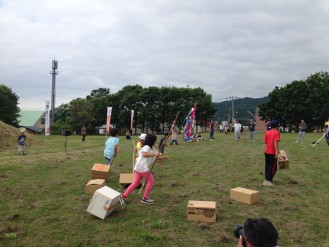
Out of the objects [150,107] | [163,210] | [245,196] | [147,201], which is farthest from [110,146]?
[150,107]

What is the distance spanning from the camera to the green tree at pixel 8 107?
6719 cm

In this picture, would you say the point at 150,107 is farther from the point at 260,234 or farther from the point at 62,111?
the point at 260,234

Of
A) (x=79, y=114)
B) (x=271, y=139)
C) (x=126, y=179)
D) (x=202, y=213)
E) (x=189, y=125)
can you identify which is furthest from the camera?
(x=79, y=114)

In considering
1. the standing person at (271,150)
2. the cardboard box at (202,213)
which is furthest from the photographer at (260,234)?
the standing person at (271,150)

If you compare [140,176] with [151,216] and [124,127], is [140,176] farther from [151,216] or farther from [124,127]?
[124,127]

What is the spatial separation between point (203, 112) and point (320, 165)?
5472 centimetres

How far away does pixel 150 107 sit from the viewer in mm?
70875

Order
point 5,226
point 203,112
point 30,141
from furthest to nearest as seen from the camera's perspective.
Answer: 1. point 203,112
2. point 30,141
3. point 5,226

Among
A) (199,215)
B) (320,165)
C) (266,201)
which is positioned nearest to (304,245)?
(199,215)

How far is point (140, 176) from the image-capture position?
7.69m

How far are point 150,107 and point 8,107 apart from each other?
30847 millimetres

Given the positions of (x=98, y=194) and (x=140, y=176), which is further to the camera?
(x=140, y=176)

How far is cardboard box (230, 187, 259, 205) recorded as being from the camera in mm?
7812

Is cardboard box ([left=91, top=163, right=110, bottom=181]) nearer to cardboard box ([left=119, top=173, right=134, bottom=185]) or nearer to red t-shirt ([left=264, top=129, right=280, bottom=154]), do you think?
cardboard box ([left=119, top=173, right=134, bottom=185])
